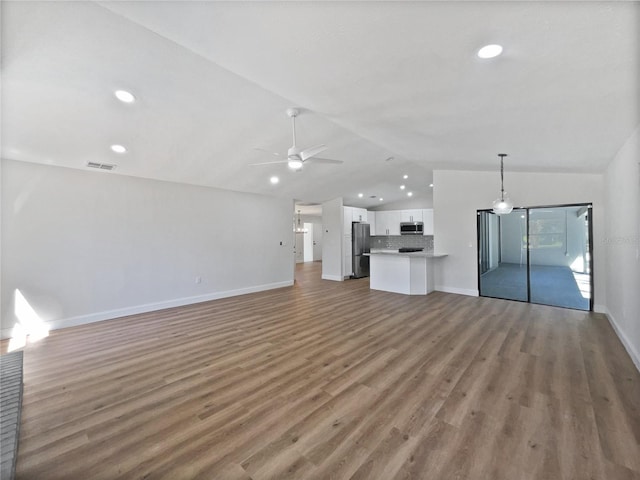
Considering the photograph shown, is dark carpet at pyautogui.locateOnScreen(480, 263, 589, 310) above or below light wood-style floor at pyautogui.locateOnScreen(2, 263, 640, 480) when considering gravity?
above

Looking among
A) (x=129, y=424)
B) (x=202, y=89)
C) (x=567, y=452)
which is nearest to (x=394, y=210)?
(x=202, y=89)

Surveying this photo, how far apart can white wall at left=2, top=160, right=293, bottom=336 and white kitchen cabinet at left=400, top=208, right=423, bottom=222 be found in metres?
5.28

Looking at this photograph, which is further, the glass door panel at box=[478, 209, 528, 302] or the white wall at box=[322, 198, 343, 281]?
the white wall at box=[322, 198, 343, 281]

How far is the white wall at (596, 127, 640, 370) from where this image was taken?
9.62 ft

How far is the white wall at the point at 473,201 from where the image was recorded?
4.91 meters

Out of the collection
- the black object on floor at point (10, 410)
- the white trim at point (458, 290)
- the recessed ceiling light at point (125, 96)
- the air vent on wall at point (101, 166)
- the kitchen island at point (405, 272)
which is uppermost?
the recessed ceiling light at point (125, 96)

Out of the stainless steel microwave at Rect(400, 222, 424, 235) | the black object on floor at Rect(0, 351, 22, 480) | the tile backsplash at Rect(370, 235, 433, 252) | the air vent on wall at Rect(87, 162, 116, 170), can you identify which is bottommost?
the black object on floor at Rect(0, 351, 22, 480)

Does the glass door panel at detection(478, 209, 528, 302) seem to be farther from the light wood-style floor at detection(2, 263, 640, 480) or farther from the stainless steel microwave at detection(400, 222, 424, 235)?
the stainless steel microwave at detection(400, 222, 424, 235)

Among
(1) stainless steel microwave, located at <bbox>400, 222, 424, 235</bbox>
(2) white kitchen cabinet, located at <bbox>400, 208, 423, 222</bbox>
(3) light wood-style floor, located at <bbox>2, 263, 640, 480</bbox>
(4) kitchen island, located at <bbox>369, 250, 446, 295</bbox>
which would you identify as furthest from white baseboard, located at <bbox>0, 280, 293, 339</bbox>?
(2) white kitchen cabinet, located at <bbox>400, 208, 423, 222</bbox>

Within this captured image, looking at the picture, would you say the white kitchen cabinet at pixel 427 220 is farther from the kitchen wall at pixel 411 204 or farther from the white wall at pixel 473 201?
the white wall at pixel 473 201

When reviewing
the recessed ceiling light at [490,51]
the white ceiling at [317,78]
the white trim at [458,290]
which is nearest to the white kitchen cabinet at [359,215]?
the white trim at [458,290]

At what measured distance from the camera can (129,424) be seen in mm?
2100

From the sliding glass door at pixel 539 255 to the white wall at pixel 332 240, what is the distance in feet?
12.7

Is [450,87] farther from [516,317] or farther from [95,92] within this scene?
[516,317]
